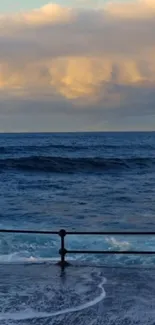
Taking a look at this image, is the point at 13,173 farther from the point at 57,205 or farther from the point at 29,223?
the point at 29,223

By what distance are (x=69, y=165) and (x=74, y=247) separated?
35.2m

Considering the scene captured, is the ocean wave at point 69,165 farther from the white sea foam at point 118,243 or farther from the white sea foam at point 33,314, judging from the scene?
the white sea foam at point 33,314

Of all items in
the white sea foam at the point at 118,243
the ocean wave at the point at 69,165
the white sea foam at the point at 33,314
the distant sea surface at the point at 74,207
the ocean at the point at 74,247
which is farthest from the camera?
the ocean wave at the point at 69,165

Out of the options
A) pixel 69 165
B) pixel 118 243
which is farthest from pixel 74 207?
pixel 69 165

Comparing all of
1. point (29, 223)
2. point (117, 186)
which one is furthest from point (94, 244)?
point (117, 186)

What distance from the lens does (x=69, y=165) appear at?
161 ft

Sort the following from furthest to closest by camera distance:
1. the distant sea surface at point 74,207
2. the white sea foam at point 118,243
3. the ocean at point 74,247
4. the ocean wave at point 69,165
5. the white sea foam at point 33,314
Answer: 1. the ocean wave at point 69,165
2. the white sea foam at point 118,243
3. the distant sea surface at point 74,207
4. the ocean at point 74,247
5. the white sea foam at point 33,314

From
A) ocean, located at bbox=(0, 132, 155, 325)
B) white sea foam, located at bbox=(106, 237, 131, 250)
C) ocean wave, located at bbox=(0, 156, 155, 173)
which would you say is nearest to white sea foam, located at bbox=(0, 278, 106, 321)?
ocean, located at bbox=(0, 132, 155, 325)

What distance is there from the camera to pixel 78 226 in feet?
58.3

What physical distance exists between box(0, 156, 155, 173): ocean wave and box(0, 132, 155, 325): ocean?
729 cm

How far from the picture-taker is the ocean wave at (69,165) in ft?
153

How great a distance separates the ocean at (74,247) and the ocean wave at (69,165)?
23.9 feet

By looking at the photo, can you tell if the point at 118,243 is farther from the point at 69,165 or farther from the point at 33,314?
the point at 69,165

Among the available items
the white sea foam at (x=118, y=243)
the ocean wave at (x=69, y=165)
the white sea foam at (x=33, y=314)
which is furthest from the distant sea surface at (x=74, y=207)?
the white sea foam at (x=33, y=314)
